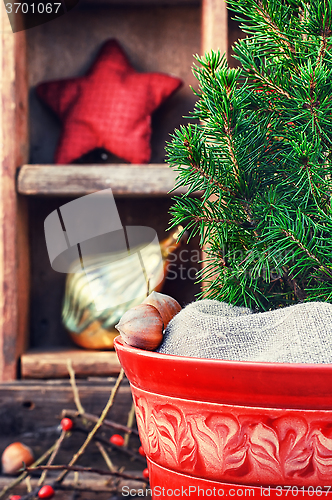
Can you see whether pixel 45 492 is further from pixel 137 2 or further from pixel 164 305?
pixel 137 2

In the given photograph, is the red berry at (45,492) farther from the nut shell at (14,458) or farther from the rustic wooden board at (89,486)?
the nut shell at (14,458)

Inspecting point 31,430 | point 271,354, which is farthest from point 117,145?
point 271,354

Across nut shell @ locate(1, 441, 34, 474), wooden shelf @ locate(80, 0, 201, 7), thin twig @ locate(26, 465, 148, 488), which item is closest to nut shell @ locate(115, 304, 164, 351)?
thin twig @ locate(26, 465, 148, 488)

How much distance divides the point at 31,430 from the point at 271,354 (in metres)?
0.68

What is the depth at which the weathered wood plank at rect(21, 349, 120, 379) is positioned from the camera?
831 millimetres

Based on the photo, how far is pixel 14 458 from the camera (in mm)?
713

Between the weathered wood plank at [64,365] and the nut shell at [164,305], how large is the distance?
1.58ft

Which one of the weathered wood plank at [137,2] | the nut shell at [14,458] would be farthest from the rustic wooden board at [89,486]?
the weathered wood plank at [137,2]

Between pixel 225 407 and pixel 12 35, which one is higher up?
pixel 12 35

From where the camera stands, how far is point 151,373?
31cm

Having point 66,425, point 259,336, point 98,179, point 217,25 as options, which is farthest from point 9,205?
point 259,336

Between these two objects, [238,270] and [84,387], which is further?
[84,387]

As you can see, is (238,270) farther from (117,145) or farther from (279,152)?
(117,145)

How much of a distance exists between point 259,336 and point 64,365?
2.02ft
